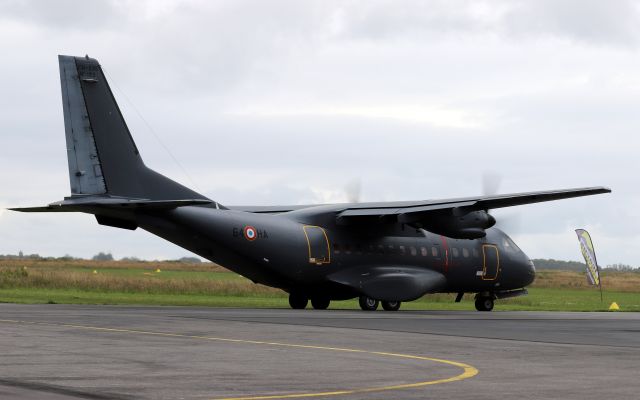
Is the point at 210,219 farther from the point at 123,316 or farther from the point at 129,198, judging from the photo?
the point at 123,316

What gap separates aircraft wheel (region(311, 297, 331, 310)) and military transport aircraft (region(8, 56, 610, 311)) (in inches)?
2.6

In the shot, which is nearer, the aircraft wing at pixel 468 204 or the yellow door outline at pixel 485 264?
the aircraft wing at pixel 468 204

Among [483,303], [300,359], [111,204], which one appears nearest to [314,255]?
[111,204]

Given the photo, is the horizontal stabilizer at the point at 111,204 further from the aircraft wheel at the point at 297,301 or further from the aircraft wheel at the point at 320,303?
the aircraft wheel at the point at 320,303

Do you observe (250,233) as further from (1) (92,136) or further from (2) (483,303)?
(2) (483,303)

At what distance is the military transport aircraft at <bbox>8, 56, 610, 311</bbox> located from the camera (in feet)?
107

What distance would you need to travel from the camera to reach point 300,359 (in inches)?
664

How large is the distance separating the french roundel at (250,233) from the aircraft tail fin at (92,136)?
415 cm

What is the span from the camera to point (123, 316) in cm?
2755

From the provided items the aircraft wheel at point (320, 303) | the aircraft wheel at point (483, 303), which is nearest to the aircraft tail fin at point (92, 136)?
the aircraft wheel at point (320, 303)

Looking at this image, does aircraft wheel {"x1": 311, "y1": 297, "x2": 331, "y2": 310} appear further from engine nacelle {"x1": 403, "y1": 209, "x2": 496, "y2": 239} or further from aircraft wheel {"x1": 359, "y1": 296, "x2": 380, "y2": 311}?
engine nacelle {"x1": 403, "y1": 209, "x2": 496, "y2": 239}

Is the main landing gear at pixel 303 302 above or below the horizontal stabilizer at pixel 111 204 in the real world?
below

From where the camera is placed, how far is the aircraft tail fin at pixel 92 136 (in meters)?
32.5

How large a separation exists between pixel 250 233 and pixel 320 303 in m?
5.66
